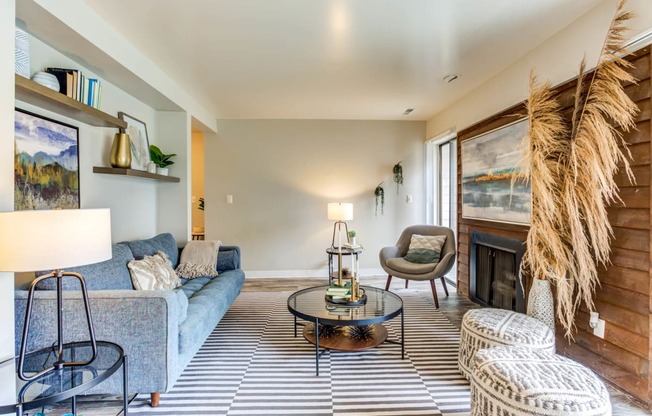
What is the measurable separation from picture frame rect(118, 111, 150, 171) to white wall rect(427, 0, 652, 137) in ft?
11.0

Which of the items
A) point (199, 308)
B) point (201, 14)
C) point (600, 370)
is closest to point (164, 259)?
point (199, 308)

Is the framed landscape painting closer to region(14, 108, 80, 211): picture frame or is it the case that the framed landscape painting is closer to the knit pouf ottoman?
the knit pouf ottoman

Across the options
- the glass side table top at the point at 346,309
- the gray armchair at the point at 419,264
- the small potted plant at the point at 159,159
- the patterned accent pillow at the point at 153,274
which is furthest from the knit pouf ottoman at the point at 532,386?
the small potted plant at the point at 159,159

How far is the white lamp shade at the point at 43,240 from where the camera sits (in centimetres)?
125

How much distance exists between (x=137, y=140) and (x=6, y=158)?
1892mm

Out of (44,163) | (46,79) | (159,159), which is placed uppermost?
(46,79)

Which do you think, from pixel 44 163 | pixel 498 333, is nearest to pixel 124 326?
pixel 44 163

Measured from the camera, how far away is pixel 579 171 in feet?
6.33

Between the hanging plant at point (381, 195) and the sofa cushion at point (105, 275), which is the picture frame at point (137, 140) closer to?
the sofa cushion at point (105, 275)

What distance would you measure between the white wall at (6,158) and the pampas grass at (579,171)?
288cm

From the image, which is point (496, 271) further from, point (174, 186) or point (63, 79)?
point (63, 79)

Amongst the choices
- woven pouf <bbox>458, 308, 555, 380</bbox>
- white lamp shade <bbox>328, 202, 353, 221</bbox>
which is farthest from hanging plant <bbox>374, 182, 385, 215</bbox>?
woven pouf <bbox>458, 308, 555, 380</bbox>

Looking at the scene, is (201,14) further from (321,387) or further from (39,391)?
(321,387)

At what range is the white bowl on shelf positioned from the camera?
1.94m
